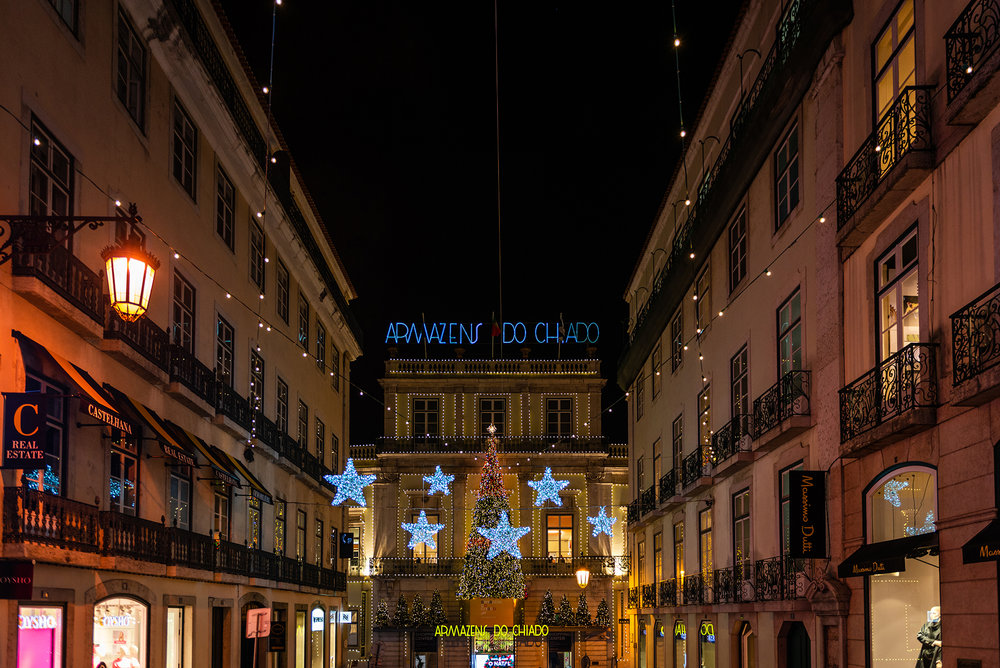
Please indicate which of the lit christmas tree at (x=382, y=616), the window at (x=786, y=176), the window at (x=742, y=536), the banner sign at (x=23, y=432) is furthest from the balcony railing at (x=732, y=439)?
the lit christmas tree at (x=382, y=616)

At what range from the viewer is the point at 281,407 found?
3195cm

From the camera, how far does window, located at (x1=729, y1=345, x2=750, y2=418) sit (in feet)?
74.3

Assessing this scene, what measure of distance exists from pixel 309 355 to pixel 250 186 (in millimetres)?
8511

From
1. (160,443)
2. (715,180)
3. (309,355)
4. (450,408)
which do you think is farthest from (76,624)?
(450,408)

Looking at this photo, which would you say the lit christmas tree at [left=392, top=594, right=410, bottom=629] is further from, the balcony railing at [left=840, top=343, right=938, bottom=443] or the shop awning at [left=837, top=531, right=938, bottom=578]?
the balcony railing at [left=840, top=343, right=938, bottom=443]

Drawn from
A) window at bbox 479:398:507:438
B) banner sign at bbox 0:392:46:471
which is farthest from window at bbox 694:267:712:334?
window at bbox 479:398:507:438

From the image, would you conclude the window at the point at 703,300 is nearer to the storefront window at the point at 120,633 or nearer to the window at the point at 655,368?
the window at the point at 655,368

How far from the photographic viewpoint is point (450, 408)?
55.4 meters

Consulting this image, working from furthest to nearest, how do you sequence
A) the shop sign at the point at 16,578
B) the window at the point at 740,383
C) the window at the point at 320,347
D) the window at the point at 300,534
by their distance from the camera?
the window at the point at 320,347 → the window at the point at 300,534 → the window at the point at 740,383 → the shop sign at the point at 16,578

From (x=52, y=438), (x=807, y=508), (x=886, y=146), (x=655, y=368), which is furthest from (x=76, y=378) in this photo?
(x=655, y=368)

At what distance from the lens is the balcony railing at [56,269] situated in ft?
38.5

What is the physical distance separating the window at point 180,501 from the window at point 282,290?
9.92m

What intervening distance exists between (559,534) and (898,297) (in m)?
42.3

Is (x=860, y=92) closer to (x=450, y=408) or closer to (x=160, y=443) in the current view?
(x=160, y=443)
